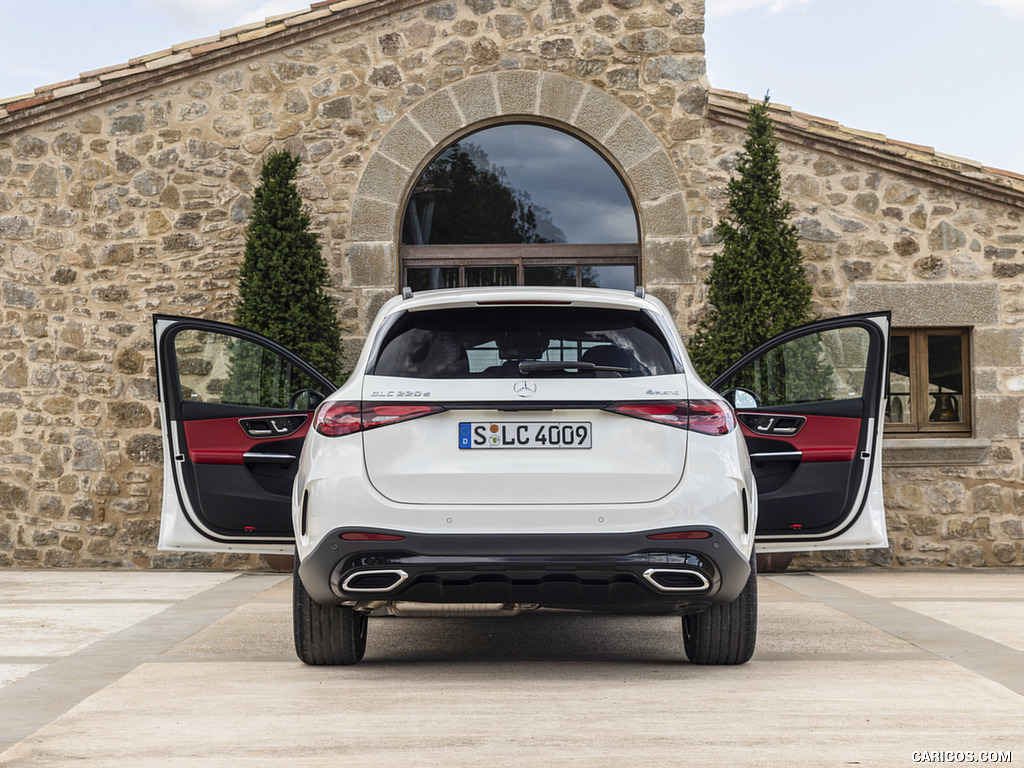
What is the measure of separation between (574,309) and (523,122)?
6.09m

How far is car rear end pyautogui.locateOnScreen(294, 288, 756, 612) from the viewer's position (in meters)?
4.02

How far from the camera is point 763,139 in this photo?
941cm

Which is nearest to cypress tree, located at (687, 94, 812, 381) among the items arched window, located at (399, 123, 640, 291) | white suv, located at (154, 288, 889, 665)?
arched window, located at (399, 123, 640, 291)

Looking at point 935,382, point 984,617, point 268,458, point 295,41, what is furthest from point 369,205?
point 984,617

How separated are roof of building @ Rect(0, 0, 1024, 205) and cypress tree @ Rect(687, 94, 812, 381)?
1.43ft

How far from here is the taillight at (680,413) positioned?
411 centimetres

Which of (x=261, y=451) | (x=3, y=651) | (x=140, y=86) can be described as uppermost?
(x=140, y=86)

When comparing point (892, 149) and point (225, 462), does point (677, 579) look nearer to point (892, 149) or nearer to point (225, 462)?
point (225, 462)

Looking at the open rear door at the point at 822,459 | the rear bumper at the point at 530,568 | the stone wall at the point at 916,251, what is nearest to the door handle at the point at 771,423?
the open rear door at the point at 822,459

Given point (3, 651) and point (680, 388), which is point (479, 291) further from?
point (3, 651)

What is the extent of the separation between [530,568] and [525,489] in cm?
29

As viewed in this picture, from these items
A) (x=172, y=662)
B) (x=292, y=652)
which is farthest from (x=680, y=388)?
(x=172, y=662)
